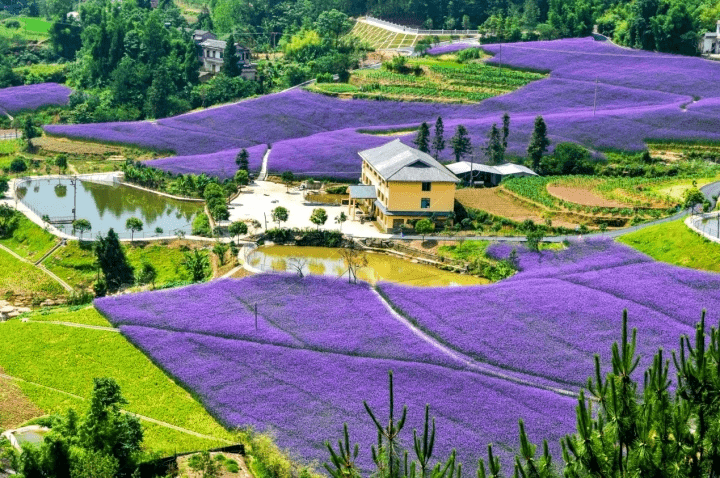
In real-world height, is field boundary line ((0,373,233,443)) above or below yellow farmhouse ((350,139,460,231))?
below

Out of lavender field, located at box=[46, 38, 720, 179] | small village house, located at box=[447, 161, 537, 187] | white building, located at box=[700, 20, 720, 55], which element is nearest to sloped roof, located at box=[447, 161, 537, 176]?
small village house, located at box=[447, 161, 537, 187]

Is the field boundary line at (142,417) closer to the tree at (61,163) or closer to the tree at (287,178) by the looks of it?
the tree at (287,178)

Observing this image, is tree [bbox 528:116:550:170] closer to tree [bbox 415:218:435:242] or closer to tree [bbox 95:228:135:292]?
tree [bbox 415:218:435:242]

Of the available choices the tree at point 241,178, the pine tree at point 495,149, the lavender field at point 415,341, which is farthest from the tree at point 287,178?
the lavender field at point 415,341

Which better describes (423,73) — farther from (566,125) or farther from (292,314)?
(292,314)

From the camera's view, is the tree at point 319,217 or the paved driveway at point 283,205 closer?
the tree at point 319,217

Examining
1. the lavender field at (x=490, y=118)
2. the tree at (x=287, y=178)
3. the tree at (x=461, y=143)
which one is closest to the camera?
the tree at (x=287, y=178)
